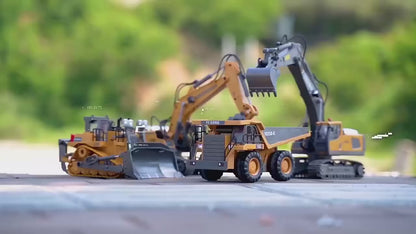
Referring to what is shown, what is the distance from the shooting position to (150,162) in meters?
27.2

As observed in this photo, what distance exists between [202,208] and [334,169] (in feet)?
37.7

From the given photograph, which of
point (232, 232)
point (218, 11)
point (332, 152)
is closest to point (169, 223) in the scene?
point (232, 232)

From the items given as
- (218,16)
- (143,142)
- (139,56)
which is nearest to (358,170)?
(143,142)

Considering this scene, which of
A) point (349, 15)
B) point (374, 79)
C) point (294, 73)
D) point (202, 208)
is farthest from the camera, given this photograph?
point (349, 15)

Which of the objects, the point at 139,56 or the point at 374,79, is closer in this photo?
the point at 374,79

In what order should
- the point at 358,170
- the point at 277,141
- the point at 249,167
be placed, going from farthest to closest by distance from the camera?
1. the point at 358,170
2. the point at 277,141
3. the point at 249,167

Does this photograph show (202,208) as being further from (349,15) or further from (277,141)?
(349,15)

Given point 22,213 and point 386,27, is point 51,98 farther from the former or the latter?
point 22,213

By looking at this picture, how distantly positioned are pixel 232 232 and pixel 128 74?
47932 mm

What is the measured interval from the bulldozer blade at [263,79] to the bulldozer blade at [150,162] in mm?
2905

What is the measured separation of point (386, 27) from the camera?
75938 mm

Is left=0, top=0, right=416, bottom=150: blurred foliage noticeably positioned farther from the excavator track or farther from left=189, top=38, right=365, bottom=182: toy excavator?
left=189, top=38, right=365, bottom=182: toy excavator

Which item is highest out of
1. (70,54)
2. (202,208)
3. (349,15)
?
(349,15)

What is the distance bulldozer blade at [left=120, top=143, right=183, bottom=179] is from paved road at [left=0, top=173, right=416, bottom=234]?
2.20 meters
